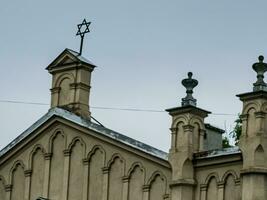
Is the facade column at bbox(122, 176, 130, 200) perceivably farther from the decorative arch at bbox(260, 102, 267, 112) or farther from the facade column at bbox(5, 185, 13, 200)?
the decorative arch at bbox(260, 102, 267, 112)

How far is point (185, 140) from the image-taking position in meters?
38.7

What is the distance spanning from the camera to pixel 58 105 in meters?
42.8

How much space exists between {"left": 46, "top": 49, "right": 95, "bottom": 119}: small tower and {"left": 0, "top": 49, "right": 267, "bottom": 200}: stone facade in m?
0.03

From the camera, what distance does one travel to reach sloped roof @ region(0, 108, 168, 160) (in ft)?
130

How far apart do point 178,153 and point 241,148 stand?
2052 mm

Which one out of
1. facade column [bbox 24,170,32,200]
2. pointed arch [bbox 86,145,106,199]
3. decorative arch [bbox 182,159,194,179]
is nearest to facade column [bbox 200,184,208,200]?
decorative arch [bbox 182,159,194,179]

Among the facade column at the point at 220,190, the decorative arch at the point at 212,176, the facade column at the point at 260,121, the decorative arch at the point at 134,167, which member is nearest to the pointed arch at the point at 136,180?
the decorative arch at the point at 134,167

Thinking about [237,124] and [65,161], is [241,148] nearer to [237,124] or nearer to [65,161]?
[65,161]

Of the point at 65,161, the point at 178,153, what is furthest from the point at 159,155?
the point at 65,161

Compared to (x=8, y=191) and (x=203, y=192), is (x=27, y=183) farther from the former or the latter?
(x=203, y=192)

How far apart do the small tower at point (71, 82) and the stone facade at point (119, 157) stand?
29 millimetres

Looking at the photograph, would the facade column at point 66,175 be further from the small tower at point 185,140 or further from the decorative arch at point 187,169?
the decorative arch at point 187,169

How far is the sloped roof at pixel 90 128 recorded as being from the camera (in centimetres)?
3950

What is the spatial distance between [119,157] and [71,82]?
349 centimetres
